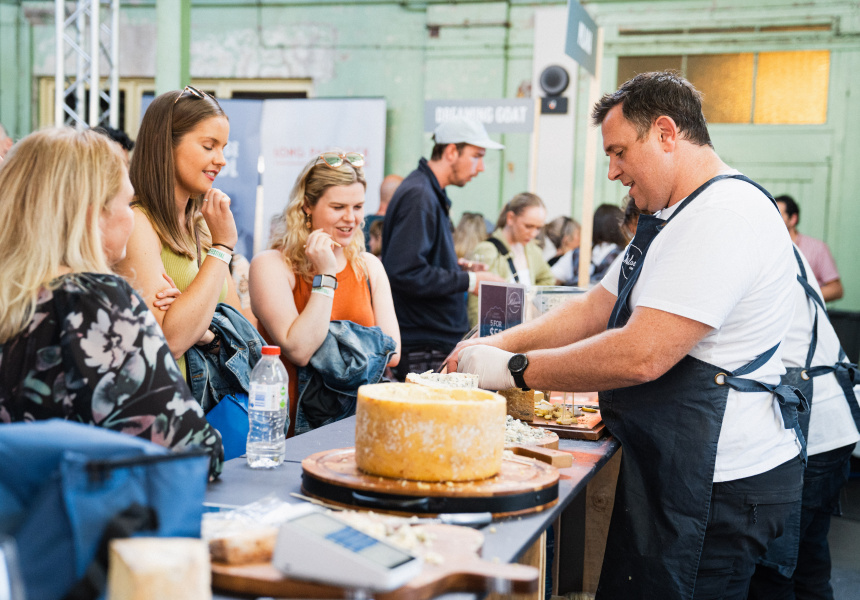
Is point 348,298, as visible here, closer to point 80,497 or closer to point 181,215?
point 181,215

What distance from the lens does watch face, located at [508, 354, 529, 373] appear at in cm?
214

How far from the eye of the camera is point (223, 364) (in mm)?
2250

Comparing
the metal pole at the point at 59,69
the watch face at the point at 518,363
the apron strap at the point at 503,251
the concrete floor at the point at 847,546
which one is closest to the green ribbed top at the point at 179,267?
the watch face at the point at 518,363

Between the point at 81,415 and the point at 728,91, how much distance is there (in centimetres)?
821

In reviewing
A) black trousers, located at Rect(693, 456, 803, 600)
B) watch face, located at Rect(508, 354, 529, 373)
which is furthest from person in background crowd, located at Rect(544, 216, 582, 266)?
black trousers, located at Rect(693, 456, 803, 600)

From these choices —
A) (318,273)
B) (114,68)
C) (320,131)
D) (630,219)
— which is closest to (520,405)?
(318,273)

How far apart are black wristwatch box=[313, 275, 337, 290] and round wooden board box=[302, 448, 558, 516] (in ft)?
3.92

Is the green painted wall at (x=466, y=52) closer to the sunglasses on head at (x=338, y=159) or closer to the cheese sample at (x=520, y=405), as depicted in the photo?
the sunglasses on head at (x=338, y=159)

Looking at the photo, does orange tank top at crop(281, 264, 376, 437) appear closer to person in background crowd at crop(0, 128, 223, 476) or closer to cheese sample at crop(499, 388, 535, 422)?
cheese sample at crop(499, 388, 535, 422)

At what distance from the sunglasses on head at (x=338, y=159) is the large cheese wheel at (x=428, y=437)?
161 cm

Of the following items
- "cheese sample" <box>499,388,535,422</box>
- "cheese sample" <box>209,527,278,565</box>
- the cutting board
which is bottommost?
the cutting board

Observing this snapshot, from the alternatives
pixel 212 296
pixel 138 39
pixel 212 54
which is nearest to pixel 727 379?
pixel 212 296

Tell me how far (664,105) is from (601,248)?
13.3 feet

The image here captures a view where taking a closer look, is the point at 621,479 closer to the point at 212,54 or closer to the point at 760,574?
the point at 760,574
